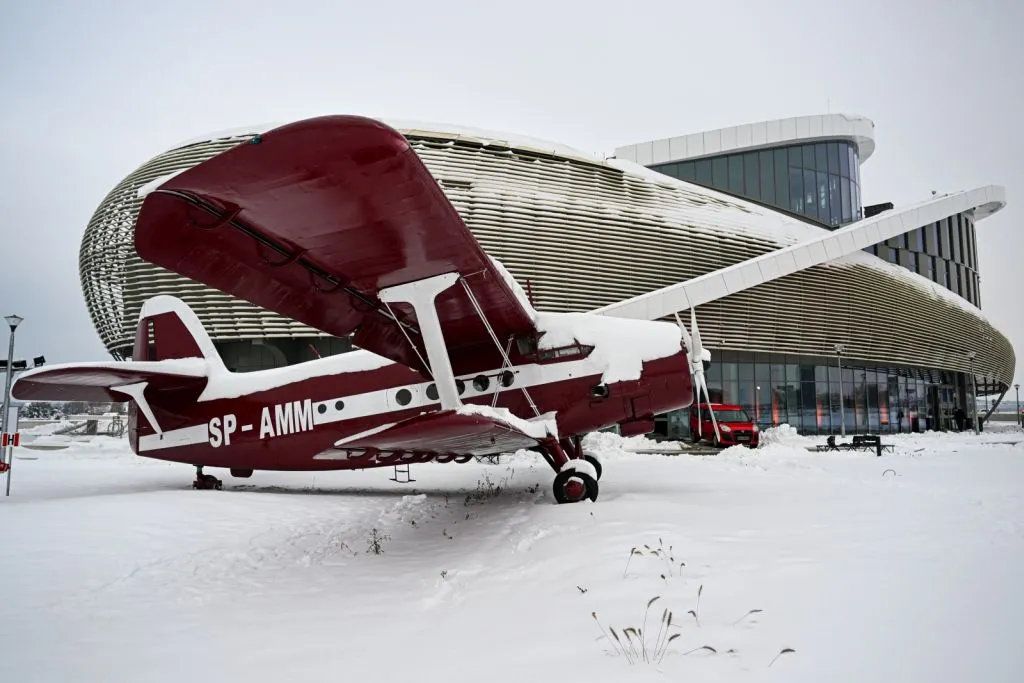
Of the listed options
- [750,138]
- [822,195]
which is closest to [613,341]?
[750,138]

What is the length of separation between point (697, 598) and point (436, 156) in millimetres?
26964

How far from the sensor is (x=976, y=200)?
48125 mm

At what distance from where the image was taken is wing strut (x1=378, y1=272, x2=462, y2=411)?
685 cm

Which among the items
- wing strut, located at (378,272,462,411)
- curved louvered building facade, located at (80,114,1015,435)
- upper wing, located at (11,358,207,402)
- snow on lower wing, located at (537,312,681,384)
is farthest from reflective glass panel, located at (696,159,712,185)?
wing strut, located at (378,272,462,411)

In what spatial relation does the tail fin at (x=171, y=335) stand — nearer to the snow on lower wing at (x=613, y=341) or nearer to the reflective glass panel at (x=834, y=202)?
the snow on lower wing at (x=613, y=341)

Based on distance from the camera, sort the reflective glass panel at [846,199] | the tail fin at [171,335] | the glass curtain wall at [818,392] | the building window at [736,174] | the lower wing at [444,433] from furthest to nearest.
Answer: the reflective glass panel at [846,199] < the building window at [736,174] < the glass curtain wall at [818,392] < the tail fin at [171,335] < the lower wing at [444,433]

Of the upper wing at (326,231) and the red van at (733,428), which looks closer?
the upper wing at (326,231)

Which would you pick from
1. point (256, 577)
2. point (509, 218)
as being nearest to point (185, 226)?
point (256, 577)

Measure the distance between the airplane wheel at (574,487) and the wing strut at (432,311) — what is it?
2023 mm

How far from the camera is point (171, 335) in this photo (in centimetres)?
1241

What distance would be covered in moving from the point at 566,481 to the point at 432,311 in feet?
9.96

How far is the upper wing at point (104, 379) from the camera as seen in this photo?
9656 millimetres

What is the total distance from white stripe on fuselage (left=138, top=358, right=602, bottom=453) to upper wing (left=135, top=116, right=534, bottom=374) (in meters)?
0.97

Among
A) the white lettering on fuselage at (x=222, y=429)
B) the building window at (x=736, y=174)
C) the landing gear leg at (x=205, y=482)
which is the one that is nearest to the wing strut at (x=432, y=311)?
the white lettering on fuselage at (x=222, y=429)
